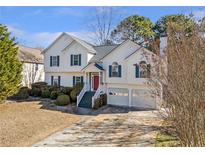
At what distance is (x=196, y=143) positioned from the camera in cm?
539

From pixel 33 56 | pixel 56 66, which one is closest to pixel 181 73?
pixel 56 66

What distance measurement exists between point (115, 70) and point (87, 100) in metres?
3.25

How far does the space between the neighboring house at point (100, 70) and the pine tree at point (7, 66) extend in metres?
5.17

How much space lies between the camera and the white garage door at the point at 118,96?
1960 centimetres

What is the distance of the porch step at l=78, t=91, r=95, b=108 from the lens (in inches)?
769

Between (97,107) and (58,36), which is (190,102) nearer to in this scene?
(97,107)

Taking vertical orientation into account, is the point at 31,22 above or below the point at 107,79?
above

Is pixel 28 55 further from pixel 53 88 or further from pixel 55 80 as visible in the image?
pixel 53 88

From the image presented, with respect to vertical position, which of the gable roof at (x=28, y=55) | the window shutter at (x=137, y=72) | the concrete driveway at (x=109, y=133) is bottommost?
the concrete driveway at (x=109, y=133)

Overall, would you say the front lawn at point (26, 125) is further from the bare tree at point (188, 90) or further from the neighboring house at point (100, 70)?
the bare tree at point (188, 90)

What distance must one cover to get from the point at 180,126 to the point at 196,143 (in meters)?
0.47

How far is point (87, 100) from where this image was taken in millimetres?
20031

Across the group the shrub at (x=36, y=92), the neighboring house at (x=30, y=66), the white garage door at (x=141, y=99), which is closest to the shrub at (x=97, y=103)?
the white garage door at (x=141, y=99)

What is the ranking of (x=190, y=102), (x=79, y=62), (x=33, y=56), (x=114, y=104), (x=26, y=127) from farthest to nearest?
(x=33, y=56)
(x=79, y=62)
(x=114, y=104)
(x=26, y=127)
(x=190, y=102)
